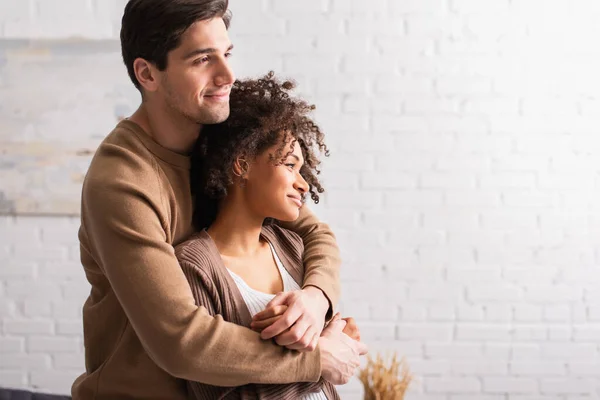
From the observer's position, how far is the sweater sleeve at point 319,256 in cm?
177

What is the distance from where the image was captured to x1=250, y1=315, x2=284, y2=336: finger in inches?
60.7

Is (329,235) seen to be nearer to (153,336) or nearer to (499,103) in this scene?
(153,336)

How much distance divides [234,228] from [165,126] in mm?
291

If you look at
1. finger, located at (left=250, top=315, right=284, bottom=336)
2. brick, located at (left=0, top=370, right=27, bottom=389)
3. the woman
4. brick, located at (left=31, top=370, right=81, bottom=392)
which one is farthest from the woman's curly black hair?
brick, located at (left=0, top=370, right=27, bottom=389)

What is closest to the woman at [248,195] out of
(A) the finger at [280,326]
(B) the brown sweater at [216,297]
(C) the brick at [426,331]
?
(B) the brown sweater at [216,297]

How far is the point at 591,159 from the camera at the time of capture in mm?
3426

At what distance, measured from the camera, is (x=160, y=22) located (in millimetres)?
1535

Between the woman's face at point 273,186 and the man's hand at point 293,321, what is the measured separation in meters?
0.21

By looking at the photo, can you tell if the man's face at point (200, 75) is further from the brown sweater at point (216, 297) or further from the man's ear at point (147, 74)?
the brown sweater at point (216, 297)

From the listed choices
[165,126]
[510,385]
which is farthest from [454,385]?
[165,126]

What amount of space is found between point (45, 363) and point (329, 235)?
211cm

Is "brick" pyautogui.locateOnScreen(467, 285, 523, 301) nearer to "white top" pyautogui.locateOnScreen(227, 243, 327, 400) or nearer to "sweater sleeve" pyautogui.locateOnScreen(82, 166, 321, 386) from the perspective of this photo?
"white top" pyautogui.locateOnScreen(227, 243, 327, 400)

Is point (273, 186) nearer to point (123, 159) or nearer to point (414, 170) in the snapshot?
point (123, 159)

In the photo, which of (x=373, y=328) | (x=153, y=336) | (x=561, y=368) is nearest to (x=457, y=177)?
(x=373, y=328)
